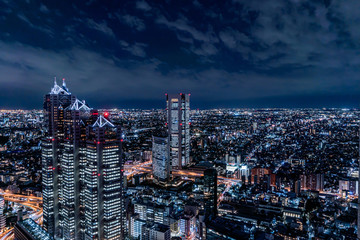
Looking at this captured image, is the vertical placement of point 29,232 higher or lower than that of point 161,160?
lower

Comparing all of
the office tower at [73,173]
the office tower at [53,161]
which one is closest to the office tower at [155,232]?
the office tower at [73,173]

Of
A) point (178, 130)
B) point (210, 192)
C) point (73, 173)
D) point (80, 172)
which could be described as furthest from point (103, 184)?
point (178, 130)

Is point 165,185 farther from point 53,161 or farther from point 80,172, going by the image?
point 53,161

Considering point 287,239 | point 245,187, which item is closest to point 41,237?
point 287,239

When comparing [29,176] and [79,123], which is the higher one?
[79,123]

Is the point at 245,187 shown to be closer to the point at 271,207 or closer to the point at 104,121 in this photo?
the point at 271,207

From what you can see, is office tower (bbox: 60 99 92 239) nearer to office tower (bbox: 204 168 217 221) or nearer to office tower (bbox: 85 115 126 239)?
office tower (bbox: 85 115 126 239)
